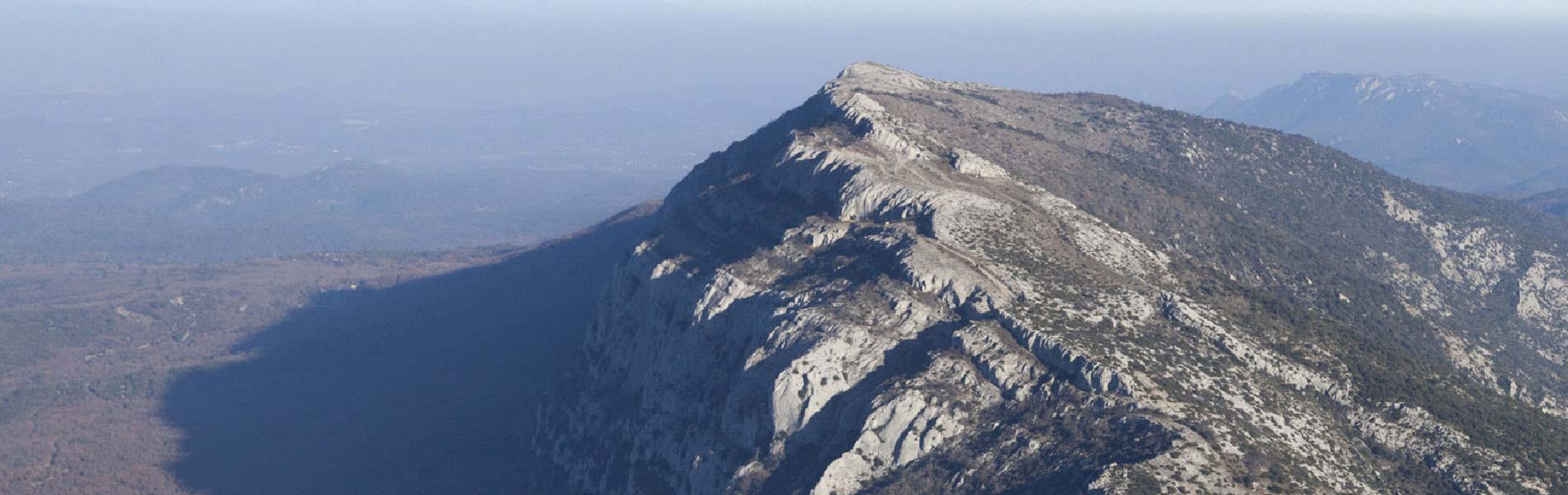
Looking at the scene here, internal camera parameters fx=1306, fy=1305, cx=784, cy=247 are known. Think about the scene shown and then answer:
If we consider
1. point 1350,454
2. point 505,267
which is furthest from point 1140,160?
point 505,267

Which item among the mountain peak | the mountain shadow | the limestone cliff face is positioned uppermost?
the mountain peak

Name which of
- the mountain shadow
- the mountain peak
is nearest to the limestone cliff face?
the mountain peak

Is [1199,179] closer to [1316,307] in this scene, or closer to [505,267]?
[1316,307]

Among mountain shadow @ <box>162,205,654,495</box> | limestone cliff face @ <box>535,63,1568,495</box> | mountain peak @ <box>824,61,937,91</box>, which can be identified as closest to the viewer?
limestone cliff face @ <box>535,63,1568,495</box>

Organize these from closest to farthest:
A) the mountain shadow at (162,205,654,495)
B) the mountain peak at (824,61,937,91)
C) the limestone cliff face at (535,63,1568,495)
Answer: the limestone cliff face at (535,63,1568,495) < the mountain shadow at (162,205,654,495) < the mountain peak at (824,61,937,91)

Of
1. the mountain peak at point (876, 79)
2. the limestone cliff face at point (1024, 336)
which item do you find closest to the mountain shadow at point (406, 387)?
the limestone cliff face at point (1024, 336)

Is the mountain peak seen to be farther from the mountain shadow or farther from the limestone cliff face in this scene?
the mountain shadow

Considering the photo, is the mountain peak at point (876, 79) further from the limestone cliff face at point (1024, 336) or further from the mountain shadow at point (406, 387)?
the mountain shadow at point (406, 387)
